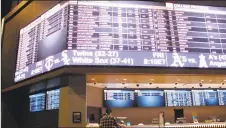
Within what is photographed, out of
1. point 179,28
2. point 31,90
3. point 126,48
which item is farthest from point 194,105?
point 31,90

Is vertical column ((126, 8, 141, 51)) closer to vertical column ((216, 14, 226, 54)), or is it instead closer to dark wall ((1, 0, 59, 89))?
vertical column ((216, 14, 226, 54))

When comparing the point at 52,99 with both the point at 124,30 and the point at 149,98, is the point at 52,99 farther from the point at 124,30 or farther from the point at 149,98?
the point at 149,98

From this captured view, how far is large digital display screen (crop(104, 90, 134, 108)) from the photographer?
711cm

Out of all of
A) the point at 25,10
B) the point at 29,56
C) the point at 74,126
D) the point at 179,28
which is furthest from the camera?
the point at 25,10

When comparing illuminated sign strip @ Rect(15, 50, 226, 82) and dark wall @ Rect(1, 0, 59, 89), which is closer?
illuminated sign strip @ Rect(15, 50, 226, 82)

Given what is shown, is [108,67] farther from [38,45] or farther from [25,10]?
[25,10]

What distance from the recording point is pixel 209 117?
7836 millimetres

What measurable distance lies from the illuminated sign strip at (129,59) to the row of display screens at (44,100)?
85cm

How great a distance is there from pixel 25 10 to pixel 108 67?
3231 mm

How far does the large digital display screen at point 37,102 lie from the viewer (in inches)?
254

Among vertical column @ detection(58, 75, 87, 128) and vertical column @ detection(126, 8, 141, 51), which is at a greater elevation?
vertical column @ detection(126, 8, 141, 51)

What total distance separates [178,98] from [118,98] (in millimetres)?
1913

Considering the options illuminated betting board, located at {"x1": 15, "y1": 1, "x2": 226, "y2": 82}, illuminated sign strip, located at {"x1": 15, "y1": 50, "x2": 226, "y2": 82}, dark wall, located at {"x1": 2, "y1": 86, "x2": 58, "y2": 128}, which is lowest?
dark wall, located at {"x1": 2, "y1": 86, "x2": 58, "y2": 128}

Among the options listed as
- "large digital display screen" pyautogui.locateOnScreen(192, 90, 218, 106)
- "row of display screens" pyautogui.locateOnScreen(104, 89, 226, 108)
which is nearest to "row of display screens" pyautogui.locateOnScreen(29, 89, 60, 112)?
"row of display screens" pyautogui.locateOnScreen(104, 89, 226, 108)
